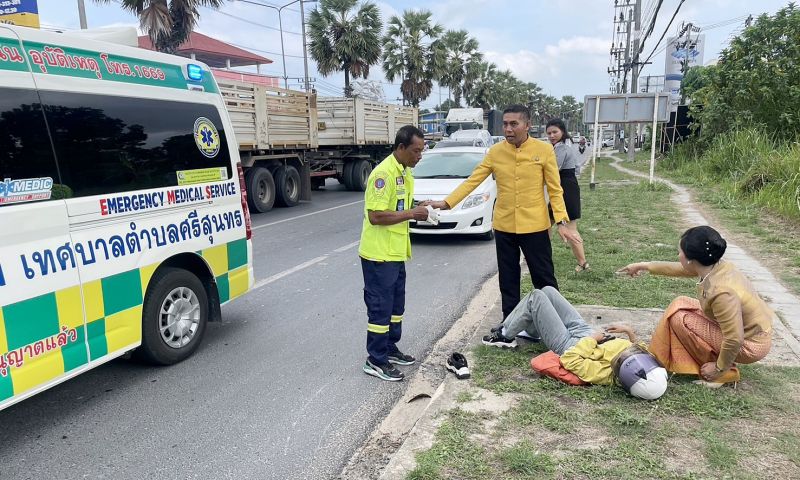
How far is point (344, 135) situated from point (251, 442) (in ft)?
46.3

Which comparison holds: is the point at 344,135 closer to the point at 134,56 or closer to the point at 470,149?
the point at 470,149

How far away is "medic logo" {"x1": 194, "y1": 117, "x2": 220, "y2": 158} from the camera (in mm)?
4500

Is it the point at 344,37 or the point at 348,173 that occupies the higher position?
the point at 344,37

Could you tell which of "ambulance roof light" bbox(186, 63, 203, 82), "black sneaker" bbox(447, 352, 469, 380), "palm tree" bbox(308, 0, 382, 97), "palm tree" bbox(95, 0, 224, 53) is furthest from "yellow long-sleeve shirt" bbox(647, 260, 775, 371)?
"palm tree" bbox(308, 0, 382, 97)

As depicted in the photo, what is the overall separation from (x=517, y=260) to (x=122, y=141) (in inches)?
118

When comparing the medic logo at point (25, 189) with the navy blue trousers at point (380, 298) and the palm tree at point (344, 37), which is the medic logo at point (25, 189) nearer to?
the navy blue trousers at point (380, 298)

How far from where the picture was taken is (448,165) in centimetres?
984

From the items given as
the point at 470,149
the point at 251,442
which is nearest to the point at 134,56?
the point at 251,442

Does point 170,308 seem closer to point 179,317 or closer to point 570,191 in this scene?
point 179,317

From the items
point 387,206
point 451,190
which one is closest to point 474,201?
point 451,190

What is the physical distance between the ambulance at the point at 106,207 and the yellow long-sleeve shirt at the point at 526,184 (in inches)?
87.0

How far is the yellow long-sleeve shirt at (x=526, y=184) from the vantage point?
4.24 metres

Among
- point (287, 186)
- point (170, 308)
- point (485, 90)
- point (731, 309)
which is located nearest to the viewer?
point (731, 309)

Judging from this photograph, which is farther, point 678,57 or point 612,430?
point 678,57
